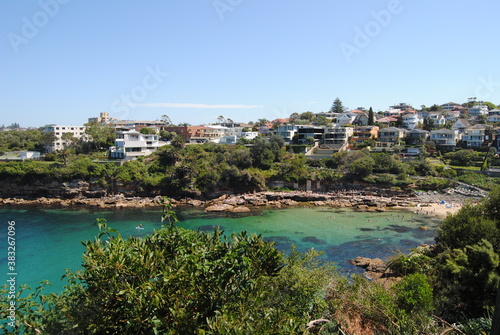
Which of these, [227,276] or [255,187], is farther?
[255,187]

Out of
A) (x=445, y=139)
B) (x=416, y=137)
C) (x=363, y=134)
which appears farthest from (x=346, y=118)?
(x=445, y=139)

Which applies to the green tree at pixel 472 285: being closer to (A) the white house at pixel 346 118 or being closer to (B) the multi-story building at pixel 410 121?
(B) the multi-story building at pixel 410 121

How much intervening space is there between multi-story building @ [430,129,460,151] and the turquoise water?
2304cm

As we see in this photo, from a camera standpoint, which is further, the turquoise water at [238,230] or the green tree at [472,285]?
Answer: the turquoise water at [238,230]

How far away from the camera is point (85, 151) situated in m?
47.7

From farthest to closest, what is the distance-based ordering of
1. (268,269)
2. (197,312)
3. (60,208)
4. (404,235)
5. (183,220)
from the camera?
(60,208) < (183,220) < (404,235) < (268,269) < (197,312)

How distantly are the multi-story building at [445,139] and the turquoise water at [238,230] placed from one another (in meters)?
23.0

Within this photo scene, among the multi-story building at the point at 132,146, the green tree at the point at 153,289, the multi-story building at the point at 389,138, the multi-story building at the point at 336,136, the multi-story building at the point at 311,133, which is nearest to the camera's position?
the green tree at the point at 153,289

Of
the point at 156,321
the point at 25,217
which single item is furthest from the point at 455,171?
the point at 25,217

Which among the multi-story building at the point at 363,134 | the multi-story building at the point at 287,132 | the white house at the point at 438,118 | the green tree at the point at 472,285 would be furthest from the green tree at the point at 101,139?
the white house at the point at 438,118

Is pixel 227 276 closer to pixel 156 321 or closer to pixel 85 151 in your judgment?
pixel 156 321

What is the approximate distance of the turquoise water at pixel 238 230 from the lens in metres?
19.8

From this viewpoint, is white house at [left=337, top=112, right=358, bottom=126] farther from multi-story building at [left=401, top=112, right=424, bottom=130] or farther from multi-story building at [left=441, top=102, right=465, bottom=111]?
multi-story building at [left=441, top=102, right=465, bottom=111]

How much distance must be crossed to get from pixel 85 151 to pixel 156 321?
4868 centimetres
